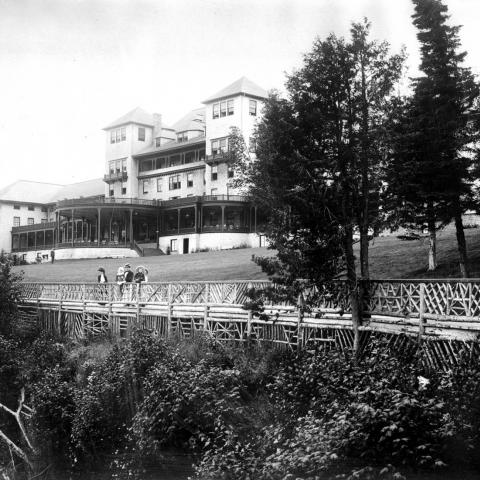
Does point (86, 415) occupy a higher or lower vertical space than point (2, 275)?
lower

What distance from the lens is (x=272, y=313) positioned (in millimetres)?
17234

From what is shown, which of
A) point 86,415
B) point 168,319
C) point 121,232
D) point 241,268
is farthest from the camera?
point 121,232

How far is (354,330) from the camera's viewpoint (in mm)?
14477

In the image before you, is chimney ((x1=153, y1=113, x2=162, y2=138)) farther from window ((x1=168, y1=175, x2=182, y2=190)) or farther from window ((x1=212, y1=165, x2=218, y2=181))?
window ((x1=212, y1=165, x2=218, y2=181))

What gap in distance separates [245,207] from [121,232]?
16258 millimetres

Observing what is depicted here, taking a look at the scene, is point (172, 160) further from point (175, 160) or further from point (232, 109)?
point (232, 109)

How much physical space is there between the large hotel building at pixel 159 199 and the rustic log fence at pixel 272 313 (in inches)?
1043

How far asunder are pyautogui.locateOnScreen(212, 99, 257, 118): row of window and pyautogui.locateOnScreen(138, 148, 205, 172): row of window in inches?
206

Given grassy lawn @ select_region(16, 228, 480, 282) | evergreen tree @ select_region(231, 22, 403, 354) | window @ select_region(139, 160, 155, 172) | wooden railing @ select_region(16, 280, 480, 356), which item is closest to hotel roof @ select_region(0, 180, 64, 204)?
window @ select_region(139, 160, 155, 172)

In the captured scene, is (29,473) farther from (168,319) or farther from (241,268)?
(241,268)

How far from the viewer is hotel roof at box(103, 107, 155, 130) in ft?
234

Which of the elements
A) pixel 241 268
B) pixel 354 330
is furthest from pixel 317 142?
pixel 241 268

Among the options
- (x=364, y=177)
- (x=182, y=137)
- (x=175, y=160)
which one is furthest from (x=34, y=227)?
(x=364, y=177)

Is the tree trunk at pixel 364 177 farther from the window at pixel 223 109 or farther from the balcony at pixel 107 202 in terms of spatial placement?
the balcony at pixel 107 202
